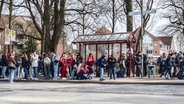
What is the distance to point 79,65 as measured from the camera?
1011 inches

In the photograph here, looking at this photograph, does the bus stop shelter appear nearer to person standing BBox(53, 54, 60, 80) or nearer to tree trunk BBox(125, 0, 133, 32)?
person standing BBox(53, 54, 60, 80)

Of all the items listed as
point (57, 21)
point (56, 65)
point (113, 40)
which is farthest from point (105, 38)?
point (57, 21)

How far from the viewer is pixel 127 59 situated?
90.0 feet

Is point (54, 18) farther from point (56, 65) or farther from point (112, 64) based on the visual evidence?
point (112, 64)

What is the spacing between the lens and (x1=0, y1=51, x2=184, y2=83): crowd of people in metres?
25.0

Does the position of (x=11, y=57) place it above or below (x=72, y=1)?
below

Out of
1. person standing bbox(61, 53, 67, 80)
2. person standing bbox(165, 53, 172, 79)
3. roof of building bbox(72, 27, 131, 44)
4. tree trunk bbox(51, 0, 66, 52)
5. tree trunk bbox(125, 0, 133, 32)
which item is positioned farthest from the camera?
tree trunk bbox(125, 0, 133, 32)

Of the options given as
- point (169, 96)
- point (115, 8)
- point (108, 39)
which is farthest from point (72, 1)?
point (169, 96)

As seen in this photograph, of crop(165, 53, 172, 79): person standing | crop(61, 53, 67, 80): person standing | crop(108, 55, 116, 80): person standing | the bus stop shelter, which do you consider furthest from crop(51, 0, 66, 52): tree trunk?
crop(165, 53, 172, 79): person standing

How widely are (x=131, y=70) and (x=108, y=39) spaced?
2577 millimetres

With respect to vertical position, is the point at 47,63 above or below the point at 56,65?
above

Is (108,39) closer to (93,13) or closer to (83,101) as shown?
(93,13)

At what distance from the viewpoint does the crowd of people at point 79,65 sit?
25.0m

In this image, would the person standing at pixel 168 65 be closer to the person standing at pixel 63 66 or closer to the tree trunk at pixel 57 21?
the person standing at pixel 63 66
